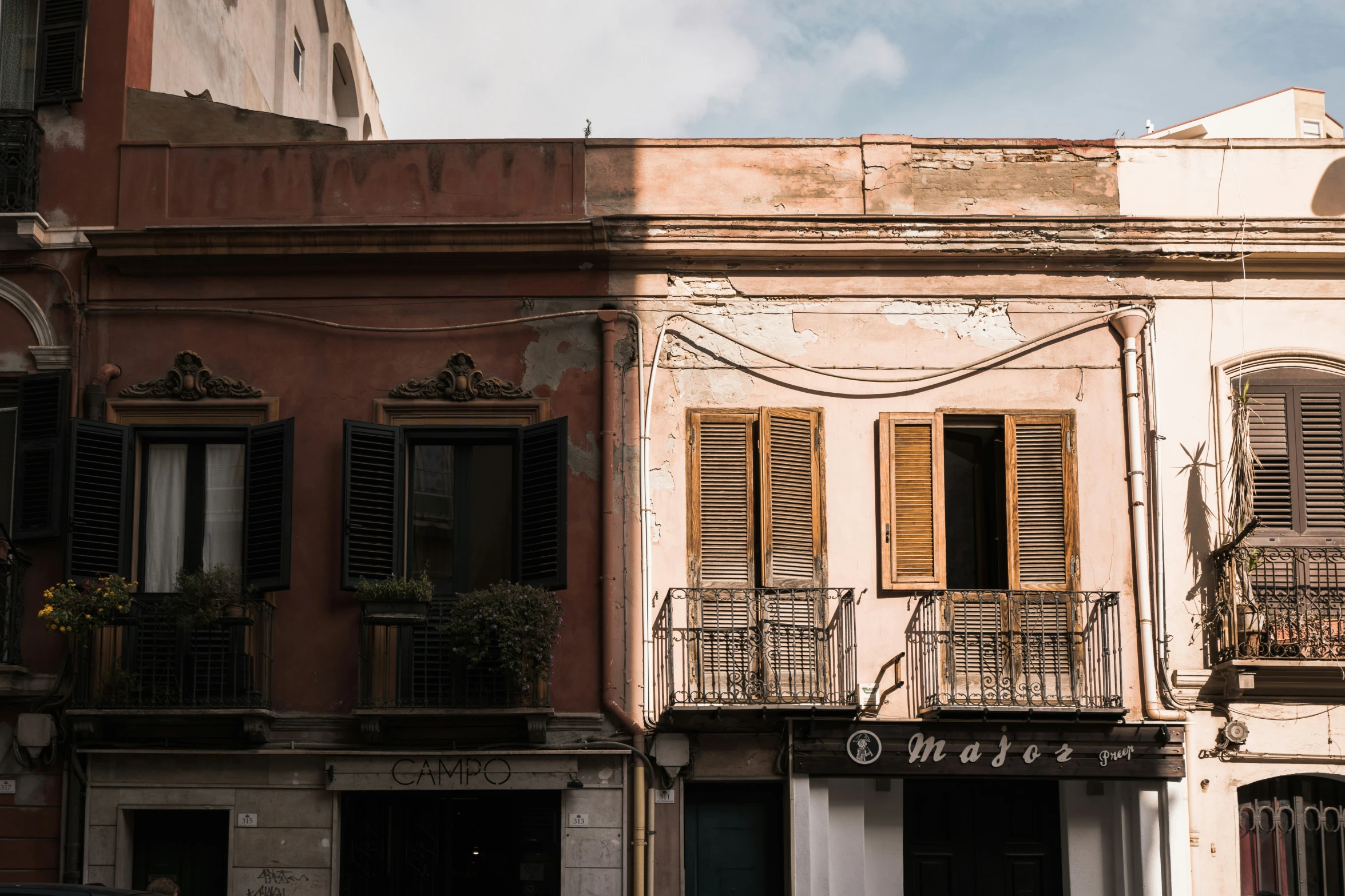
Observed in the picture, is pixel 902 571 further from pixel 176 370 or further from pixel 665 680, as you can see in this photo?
pixel 176 370

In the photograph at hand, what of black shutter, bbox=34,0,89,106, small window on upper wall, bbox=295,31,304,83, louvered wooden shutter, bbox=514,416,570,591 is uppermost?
small window on upper wall, bbox=295,31,304,83

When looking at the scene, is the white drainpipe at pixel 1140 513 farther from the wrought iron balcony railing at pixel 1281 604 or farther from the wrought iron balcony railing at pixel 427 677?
the wrought iron balcony railing at pixel 427 677

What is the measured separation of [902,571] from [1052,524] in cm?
142

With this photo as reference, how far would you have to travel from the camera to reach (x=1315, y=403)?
568 inches

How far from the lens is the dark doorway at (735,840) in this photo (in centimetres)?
1376

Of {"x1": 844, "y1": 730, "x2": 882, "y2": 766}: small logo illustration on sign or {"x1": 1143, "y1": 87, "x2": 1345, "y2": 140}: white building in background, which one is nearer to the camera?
{"x1": 844, "y1": 730, "x2": 882, "y2": 766}: small logo illustration on sign

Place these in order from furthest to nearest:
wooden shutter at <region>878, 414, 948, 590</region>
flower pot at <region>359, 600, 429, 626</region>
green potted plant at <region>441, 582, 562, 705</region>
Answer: wooden shutter at <region>878, 414, 948, 590</region>, flower pot at <region>359, 600, 429, 626</region>, green potted plant at <region>441, 582, 562, 705</region>

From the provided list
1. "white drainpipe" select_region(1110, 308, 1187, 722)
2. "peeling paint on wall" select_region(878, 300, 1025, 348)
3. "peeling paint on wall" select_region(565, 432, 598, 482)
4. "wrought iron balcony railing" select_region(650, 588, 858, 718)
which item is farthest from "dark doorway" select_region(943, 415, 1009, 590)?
"peeling paint on wall" select_region(565, 432, 598, 482)

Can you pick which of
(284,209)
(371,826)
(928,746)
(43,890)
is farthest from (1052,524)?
(43,890)

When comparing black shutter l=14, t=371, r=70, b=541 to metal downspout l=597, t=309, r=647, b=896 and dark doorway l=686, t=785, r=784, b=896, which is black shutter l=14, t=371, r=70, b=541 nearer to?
metal downspout l=597, t=309, r=647, b=896

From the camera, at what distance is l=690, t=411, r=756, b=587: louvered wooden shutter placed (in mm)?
13992

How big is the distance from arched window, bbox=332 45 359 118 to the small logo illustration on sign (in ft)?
Result: 48.2

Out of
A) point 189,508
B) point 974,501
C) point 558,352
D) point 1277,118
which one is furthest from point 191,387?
point 1277,118

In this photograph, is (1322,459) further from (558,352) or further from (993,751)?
(558,352)
